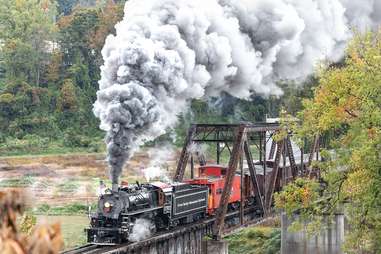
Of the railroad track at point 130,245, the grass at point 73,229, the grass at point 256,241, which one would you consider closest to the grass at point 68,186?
the grass at point 73,229

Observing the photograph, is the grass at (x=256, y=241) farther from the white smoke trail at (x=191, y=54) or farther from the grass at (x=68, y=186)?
the grass at (x=68, y=186)

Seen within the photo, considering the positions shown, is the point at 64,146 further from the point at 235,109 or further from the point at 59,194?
the point at 235,109

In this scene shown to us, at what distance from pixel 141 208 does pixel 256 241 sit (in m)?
30.6

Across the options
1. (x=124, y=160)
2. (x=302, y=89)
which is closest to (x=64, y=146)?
(x=302, y=89)

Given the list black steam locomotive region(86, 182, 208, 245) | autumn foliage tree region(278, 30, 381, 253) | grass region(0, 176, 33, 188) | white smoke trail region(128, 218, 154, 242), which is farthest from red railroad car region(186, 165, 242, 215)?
grass region(0, 176, 33, 188)

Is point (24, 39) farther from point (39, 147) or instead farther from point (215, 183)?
point (215, 183)

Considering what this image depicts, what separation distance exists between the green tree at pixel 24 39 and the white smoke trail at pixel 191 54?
151 feet

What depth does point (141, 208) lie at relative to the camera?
87.6 ft

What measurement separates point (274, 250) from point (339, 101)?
34741 millimetres

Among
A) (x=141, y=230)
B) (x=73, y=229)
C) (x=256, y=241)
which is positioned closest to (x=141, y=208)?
(x=141, y=230)

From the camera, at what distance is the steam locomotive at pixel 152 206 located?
25.2 meters

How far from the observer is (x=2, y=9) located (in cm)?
8488

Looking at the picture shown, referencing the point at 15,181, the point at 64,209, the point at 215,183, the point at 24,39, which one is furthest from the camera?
the point at 24,39

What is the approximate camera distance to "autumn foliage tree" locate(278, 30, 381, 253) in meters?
19.0
